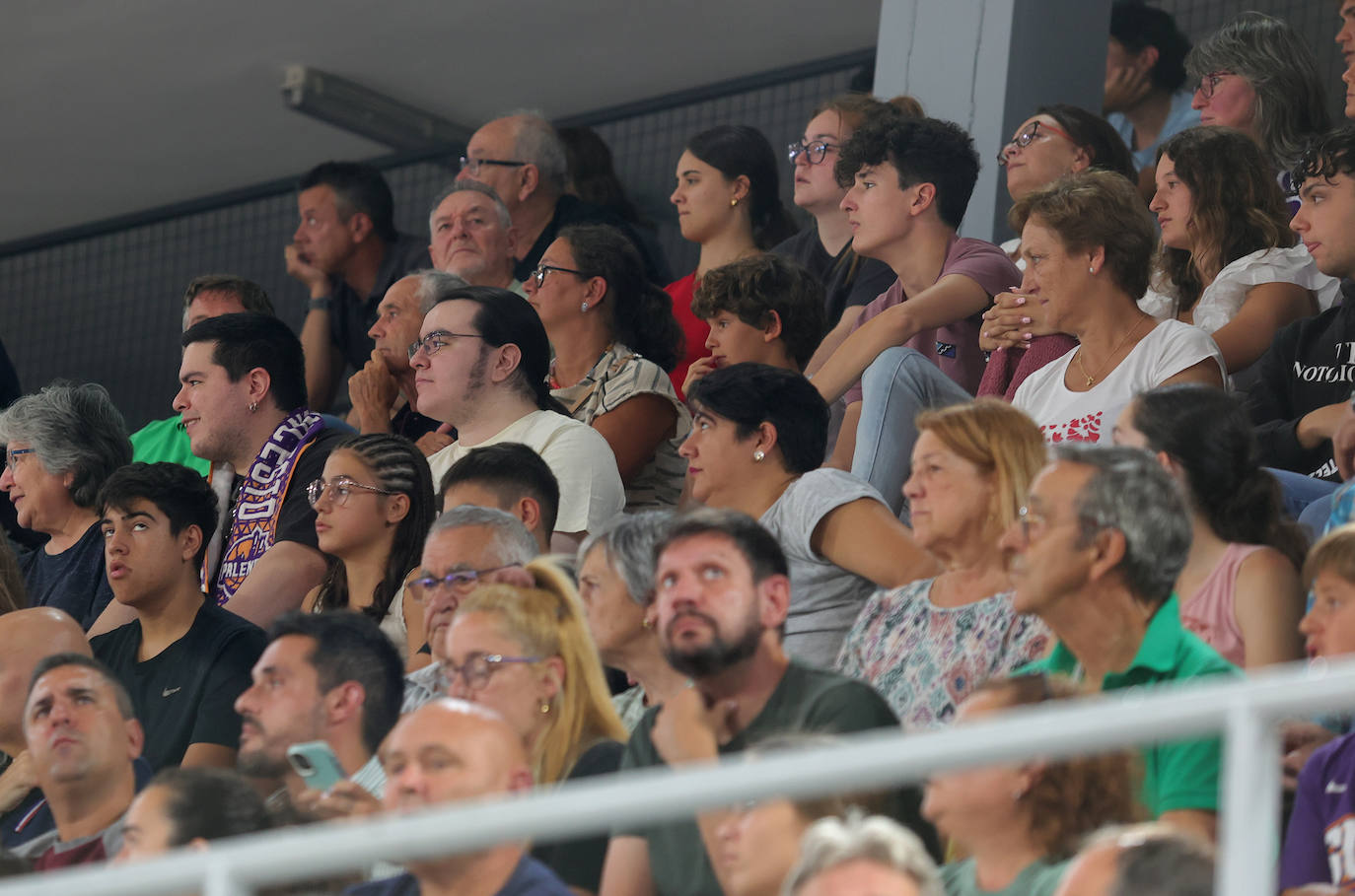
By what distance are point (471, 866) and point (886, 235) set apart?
2.40 meters

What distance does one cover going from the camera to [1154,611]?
8.11 feet

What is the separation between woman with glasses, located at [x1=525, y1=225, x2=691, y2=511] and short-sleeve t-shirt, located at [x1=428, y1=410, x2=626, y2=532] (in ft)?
0.77

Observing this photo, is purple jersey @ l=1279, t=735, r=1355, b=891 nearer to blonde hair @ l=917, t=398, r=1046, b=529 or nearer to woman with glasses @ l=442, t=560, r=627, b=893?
blonde hair @ l=917, t=398, r=1046, b=529

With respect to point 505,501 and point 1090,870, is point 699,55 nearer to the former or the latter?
point 505,501

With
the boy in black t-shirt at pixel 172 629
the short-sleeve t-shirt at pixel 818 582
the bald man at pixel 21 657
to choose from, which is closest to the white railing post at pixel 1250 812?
the short-sleeve t-shirt at pixel 818 582

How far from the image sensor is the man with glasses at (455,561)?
3.37m

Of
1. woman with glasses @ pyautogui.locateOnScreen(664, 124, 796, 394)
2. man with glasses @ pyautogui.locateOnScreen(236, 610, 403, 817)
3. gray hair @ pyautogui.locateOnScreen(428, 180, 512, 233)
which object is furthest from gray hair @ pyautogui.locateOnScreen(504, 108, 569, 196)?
man with glasses @ pyautogui.locateOnScreen(236, 610, 403, 817)

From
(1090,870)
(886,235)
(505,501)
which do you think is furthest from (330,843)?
(886,235)

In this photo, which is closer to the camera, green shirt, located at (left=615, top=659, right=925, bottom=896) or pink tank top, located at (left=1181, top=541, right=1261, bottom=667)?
green shirt, located at (left=615, top=659, right=925, bottom=896)

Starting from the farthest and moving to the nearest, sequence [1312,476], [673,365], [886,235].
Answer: [673,365], [886,235], [1312,476]

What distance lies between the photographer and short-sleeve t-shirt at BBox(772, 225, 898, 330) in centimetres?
481

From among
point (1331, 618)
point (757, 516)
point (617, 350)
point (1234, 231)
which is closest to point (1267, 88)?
point (1234, 231)

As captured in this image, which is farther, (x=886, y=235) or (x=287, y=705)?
(x=886, y=235)

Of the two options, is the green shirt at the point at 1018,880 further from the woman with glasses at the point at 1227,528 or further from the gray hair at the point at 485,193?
the gray hair at the point at 485,193
